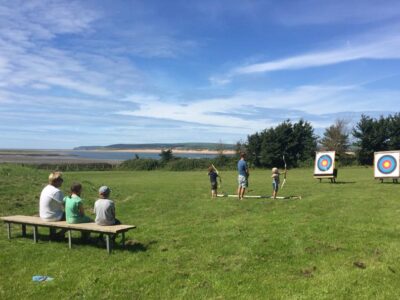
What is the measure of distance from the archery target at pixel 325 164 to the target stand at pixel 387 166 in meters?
2.86

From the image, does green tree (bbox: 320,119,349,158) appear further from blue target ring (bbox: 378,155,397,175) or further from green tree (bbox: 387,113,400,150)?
blue target ring (bbox: 378,155,397,175)

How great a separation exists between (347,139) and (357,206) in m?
53.9

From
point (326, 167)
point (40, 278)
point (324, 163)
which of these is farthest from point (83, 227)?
point (324, 163)

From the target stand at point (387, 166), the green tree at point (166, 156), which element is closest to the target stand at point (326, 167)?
the target stand at point (387, 166)

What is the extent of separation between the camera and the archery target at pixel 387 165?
25.4 metres

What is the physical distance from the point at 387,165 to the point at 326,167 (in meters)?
3.93

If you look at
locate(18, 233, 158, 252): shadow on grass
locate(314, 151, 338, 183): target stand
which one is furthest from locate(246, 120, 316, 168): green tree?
locate(18, 233, 158, 252): shadow on grass

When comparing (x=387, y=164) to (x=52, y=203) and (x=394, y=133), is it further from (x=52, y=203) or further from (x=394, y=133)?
(x=394, y=133)

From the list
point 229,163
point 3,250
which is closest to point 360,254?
point 3,250

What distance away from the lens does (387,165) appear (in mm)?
25969

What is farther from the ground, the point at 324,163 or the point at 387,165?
the point at 324,163

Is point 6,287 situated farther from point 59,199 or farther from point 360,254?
point 360,254

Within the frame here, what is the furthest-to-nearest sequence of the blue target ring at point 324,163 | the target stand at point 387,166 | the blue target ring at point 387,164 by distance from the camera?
the blue target ring at point 324,163 < the blue target ring at point 387,164 < the target stand at point 387,166

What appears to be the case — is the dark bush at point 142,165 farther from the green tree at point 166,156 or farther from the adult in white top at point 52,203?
the adult in white top at point 52,203
